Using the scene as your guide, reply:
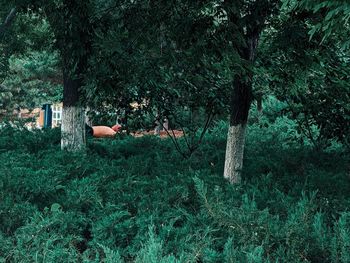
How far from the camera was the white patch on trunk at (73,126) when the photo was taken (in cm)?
909

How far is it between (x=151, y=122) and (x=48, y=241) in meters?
5.28

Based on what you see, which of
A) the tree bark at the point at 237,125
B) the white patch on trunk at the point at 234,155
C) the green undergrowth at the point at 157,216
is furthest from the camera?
the white patch on trunk at the point at 234,155

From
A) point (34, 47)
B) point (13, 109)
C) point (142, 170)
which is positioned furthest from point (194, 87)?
point (13, 109)

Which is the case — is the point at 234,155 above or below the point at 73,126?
below

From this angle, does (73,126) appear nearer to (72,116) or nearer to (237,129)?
(72,116)

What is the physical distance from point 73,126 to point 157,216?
5313 mm

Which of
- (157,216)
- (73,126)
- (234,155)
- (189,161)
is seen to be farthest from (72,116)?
(157,216)

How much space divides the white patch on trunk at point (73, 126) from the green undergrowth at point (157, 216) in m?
1.75

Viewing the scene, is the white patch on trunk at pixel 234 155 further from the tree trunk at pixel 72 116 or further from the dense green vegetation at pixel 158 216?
the tree trunk at pixel 72 116

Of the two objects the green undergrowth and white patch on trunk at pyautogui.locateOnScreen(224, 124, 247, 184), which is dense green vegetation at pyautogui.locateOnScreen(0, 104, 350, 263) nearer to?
the green undergrowth

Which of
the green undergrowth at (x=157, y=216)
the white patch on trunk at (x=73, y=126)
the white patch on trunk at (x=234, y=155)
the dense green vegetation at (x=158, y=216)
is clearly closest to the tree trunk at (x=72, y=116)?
the white patch on trunk at (x=73, y=126)

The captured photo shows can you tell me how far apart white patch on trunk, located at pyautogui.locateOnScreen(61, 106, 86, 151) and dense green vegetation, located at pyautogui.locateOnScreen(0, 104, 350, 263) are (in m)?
1.54

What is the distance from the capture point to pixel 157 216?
13.8 feet

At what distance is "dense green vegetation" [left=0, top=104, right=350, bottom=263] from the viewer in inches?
134
